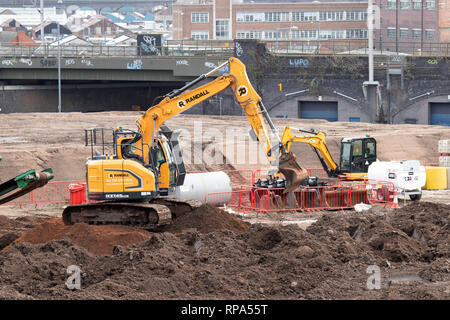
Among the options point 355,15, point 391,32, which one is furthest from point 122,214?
point 355,15

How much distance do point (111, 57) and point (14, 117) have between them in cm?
1347

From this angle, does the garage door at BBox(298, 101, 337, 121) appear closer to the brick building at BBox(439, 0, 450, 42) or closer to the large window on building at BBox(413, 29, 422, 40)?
the large window on building at BBox(413, 29, 422, 40)

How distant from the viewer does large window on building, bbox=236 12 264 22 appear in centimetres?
9712

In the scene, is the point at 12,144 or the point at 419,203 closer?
the point at 419,203

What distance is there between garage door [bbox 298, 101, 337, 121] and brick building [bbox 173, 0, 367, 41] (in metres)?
33.8

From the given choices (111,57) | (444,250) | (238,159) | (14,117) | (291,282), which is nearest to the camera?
(291,282)

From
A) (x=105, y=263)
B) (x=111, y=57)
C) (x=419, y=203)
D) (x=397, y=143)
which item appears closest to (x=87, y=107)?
(x=111, y=57)

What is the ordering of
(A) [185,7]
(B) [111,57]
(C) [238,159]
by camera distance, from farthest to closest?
1. (A) [185,7]
2. (B) [111,57]
3. (C) [238,159]

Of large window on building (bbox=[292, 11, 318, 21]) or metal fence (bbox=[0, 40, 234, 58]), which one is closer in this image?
metal fence (bbox=[0, 40, 234, 58])

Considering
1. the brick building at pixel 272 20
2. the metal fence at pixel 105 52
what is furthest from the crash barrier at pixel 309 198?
the brick building at pixel 272 20

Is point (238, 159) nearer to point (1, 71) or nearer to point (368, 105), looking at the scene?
point (368, 105)

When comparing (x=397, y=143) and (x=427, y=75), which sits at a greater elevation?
(x=427, y=75)

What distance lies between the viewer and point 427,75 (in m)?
55.2

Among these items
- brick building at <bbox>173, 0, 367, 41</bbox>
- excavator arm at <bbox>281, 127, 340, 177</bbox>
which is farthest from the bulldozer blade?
brick building at <bbox>173, 0, 367, 41</bbox>
